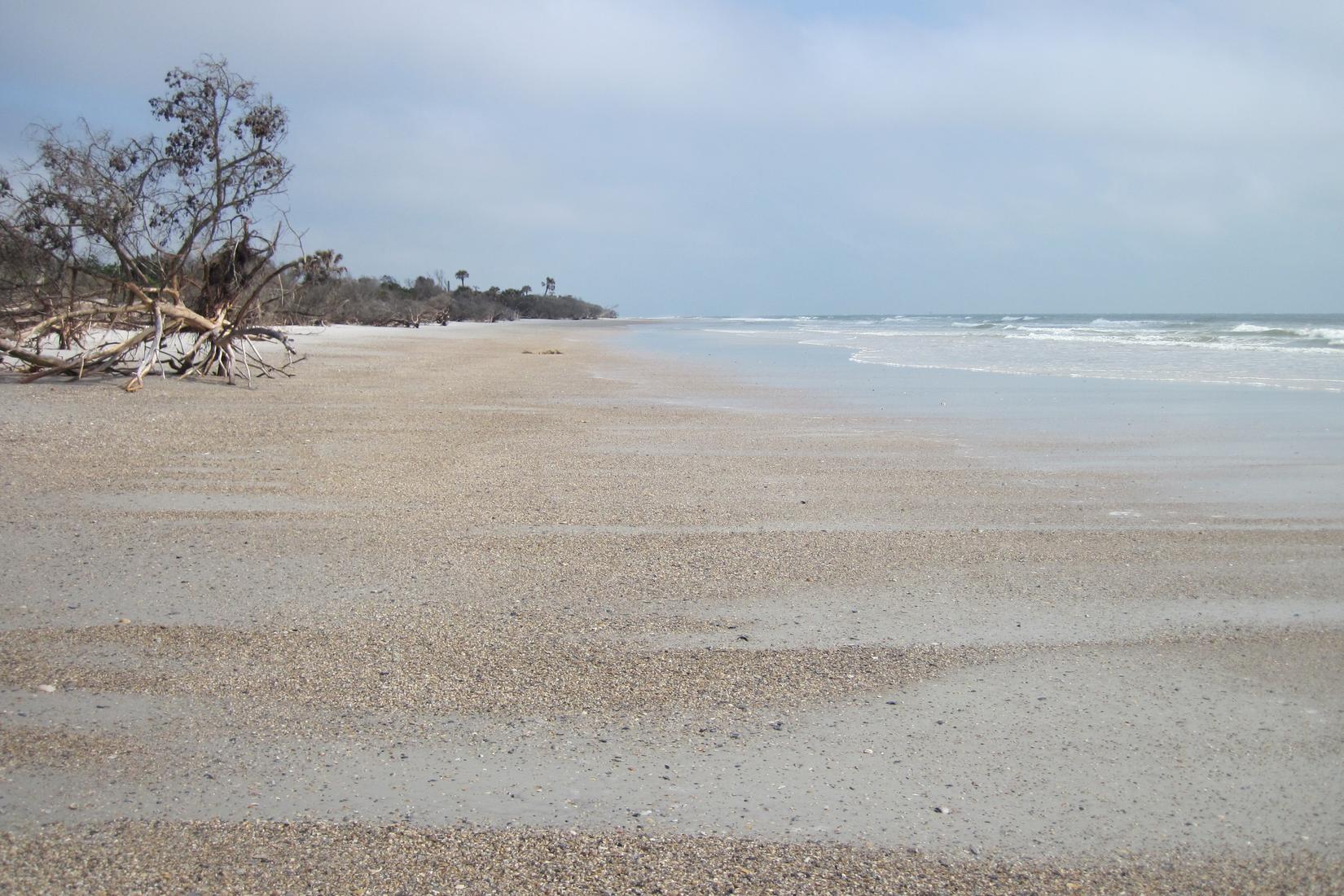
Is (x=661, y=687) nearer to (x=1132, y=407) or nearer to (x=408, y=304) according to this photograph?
(x=1132, y=407)

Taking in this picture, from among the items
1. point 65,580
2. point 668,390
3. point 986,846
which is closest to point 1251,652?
point 986,846

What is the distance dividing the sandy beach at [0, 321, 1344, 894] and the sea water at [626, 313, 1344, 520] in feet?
3.28

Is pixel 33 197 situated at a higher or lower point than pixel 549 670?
higher

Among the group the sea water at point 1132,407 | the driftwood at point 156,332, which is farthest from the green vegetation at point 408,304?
the sea water at point 1132,407

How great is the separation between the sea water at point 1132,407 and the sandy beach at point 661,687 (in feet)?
3.28

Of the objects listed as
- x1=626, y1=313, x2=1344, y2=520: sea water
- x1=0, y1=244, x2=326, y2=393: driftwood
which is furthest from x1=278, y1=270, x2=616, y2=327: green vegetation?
x1=626, y1=313, x2=1344, y2=520: sea water

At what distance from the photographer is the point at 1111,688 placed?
3707 mm

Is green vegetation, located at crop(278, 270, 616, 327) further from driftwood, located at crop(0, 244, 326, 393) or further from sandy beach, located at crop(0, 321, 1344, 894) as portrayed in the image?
sandy beach, located at crop(0, 321, 1344, 894)

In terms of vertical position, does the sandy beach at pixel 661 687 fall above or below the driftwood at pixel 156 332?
below

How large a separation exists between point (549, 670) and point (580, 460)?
15.9 ft

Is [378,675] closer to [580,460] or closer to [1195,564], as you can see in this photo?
[1195,564]

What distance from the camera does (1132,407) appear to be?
12898mm

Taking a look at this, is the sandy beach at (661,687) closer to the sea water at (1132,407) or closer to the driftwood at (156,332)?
the sea water at (1132,407)

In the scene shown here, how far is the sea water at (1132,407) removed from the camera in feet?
Answer: 26.1
